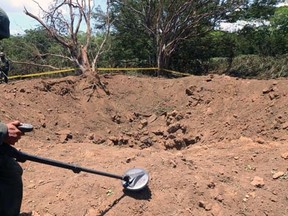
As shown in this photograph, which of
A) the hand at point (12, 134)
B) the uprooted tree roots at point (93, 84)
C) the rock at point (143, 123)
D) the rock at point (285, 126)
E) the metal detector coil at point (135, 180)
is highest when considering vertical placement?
the hand at point (12, 134)

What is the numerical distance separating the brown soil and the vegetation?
428cm

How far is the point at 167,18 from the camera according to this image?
45.7ft

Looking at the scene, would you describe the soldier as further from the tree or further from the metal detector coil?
the tree

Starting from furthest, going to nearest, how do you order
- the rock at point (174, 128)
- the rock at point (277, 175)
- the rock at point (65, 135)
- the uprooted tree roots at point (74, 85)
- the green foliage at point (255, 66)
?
the green foliage at point (255, 66)
the uprooted tree roots at point (74, 85)
the rock at point (174, 128)
the rock at point (65, 135)
the rock at point (277, 175)

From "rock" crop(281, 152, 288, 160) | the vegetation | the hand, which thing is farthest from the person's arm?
the vegetation

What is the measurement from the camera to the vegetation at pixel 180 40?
13.5 meters

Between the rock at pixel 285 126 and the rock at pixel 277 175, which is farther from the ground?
the rock at pixel 285 126

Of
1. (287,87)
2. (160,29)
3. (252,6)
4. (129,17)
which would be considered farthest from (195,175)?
(252,6)

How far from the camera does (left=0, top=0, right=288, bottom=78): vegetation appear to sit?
13500 mm

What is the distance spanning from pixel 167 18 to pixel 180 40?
43.5 inches

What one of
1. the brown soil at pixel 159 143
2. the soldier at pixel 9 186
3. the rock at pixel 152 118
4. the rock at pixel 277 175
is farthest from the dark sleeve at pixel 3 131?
the rock at pixel 152 118

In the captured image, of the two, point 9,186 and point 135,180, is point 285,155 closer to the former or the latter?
point 135,180

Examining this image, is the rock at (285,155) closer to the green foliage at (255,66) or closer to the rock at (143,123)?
the rock at (143,123)

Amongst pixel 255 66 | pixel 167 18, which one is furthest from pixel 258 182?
pixel 255 66
